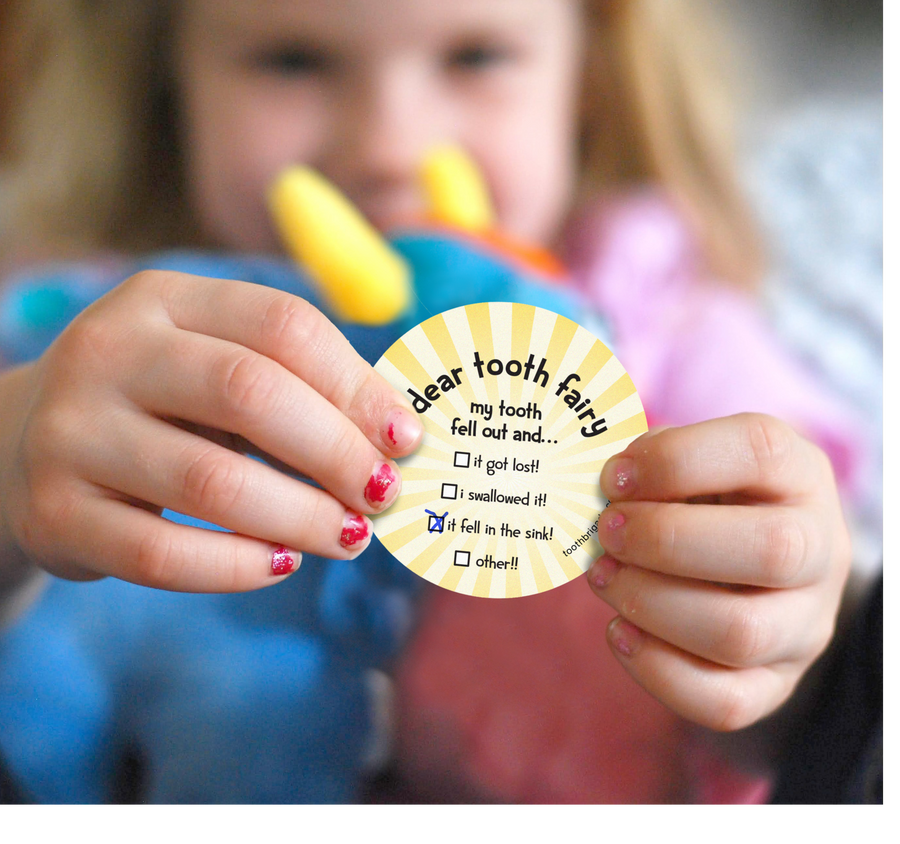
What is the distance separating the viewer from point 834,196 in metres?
0.62

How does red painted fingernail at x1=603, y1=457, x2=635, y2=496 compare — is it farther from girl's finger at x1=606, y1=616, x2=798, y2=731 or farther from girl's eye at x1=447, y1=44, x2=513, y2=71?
girl's eye at x1=447, y1=44, x2=513, y2=71

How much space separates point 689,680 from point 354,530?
160 mm

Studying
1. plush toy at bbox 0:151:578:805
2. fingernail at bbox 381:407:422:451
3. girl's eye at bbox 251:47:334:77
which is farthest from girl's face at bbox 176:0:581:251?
fingernail at bbox 381:407:422:451

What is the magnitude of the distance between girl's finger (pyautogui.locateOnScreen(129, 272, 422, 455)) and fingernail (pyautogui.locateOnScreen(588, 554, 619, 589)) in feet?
0.31

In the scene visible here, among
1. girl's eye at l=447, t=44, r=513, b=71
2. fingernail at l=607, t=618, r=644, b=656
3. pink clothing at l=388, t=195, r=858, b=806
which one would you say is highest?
girl's eye at l=447, t=44, r=513, b=71

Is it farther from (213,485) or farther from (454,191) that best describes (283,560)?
(454,191)

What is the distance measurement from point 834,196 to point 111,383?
63 cm

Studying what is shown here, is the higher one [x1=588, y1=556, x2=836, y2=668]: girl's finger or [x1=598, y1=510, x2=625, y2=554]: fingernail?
[x1=598, y1=510, x2=625, y2=554]: fingernail

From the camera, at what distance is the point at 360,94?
0.52m

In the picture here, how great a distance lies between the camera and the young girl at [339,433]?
0.27 metres

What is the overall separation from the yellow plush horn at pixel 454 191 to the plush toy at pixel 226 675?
9 cm

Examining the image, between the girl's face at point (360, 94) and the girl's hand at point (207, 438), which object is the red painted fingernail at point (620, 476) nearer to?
the girl's hand at point (207, 438)

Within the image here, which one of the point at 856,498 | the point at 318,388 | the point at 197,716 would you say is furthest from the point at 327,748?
the point at 856,498

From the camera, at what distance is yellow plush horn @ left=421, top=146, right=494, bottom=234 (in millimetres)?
471
